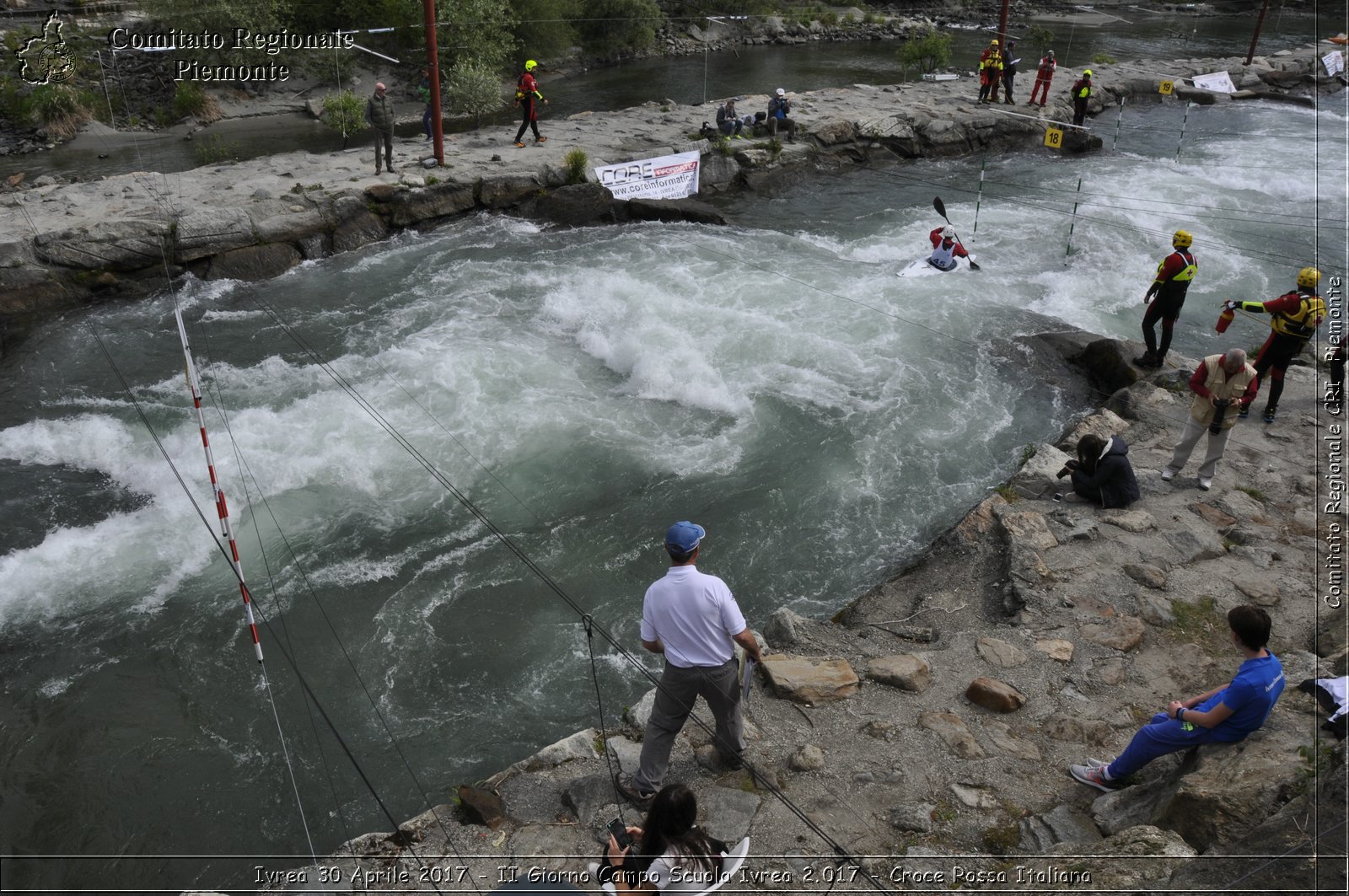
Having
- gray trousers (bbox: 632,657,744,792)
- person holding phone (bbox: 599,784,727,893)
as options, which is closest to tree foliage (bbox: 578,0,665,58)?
gray trousers (bbox: 632,657,744,792)

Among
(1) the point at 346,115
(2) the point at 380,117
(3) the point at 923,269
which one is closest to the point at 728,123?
(3) the point at 923,269

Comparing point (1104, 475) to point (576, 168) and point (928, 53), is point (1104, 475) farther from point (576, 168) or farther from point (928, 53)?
point (928, 53)

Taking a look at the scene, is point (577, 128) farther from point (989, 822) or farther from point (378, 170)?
point (989, 822)

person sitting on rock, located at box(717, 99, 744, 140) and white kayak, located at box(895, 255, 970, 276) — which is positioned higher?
person sitting on rock, located at box(717, 99, 744, 140)

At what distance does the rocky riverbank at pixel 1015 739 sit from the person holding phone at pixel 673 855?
4.00ft

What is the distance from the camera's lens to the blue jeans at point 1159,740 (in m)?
5.24

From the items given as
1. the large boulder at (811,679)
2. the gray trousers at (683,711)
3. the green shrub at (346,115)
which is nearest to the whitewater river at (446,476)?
the large boulder at (811,679)

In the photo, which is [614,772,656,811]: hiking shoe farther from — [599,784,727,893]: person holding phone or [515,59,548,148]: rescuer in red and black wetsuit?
[515,59,548,148]: rescuer in red and black wetsuit

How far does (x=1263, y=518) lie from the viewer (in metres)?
8.61

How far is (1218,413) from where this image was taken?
869 centimetres

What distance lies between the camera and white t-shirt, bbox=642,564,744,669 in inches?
197

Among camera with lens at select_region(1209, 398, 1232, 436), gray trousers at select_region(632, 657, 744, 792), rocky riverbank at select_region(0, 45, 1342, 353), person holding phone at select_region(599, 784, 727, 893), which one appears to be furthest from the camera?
rocky riverbank at select_region(0, 45, 1342, 353)

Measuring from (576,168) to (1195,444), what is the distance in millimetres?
13114

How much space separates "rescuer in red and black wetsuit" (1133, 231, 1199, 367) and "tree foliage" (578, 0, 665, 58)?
27936mm
